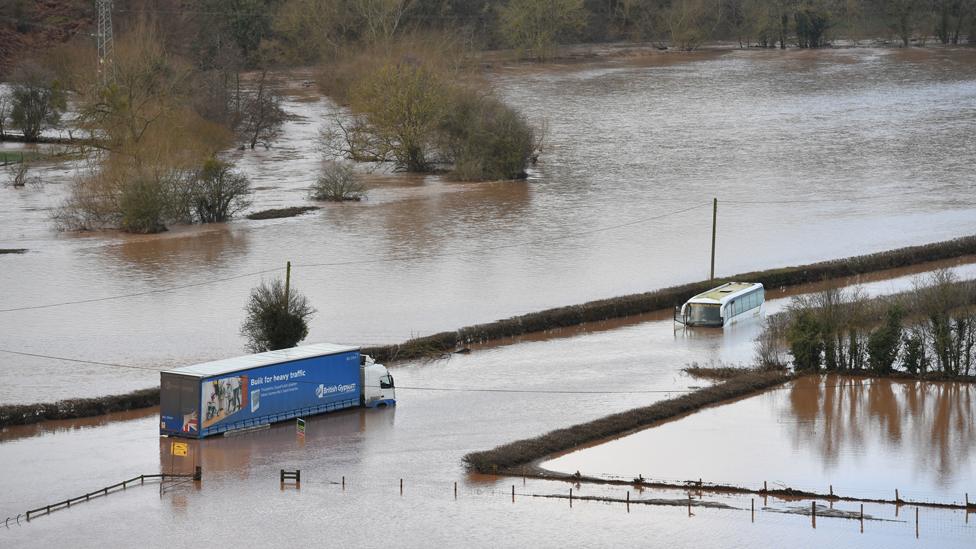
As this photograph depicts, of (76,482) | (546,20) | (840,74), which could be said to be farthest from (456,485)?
(546,20)

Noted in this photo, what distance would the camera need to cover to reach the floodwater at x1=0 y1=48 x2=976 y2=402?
35062 millimetres

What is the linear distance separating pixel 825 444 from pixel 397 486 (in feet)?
26.6

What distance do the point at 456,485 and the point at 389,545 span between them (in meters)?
2.62

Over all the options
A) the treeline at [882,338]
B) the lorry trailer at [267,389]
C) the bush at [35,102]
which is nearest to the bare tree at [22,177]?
the bush at [35,102]

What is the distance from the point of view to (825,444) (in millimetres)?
25469

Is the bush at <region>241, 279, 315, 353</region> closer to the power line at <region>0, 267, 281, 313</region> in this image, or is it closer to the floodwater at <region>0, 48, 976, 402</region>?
the floodwater at <region>0, 48, 976, 402</region>

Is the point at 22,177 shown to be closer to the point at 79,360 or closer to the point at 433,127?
the point at 433,127

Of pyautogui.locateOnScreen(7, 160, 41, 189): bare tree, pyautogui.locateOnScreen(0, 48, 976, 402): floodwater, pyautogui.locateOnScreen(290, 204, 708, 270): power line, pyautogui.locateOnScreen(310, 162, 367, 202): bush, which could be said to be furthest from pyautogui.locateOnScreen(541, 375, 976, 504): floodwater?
pyautogui.locateOnScreen(7, 160, 41, 189): bare tree

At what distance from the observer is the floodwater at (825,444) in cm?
2322

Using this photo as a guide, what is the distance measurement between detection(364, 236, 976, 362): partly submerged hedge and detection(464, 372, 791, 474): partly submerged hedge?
253 inches

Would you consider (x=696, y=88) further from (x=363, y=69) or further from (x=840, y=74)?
(x=363, y=69)

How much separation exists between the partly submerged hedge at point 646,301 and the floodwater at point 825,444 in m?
7.38

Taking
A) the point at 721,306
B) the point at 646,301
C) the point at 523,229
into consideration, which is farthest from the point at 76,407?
the point at 523,229

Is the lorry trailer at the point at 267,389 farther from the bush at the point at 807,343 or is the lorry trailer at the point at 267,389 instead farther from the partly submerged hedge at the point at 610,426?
the bush at the point at 807,343
